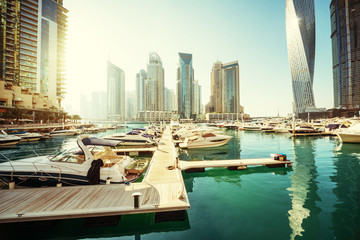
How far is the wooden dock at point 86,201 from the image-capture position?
659cm

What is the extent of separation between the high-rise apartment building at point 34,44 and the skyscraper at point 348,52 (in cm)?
22109

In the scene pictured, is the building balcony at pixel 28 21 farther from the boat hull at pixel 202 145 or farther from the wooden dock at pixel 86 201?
the wooden dock at pixel 86 201

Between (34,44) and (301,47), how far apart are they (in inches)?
8263

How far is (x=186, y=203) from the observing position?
7426 millimetres

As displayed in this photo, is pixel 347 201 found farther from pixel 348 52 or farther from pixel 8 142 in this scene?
pixel 348 52

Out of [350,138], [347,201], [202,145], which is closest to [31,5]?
[202,145]

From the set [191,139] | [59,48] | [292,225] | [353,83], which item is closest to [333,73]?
[353,83]

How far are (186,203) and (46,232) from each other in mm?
6490

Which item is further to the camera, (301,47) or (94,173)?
(301,47)

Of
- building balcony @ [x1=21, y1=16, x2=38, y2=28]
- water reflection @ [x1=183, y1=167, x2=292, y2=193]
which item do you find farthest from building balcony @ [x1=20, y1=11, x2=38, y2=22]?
water reflection @ [x1=183, y1=167, x2=292, y2=193]

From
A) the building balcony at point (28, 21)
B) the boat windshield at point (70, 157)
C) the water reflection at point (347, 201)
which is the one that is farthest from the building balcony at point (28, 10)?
the water reflection at point (347, 201)

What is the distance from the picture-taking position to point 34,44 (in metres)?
91.3

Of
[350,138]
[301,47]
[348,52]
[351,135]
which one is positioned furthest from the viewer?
[301,47]

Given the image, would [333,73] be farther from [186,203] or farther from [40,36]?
[40,36]
